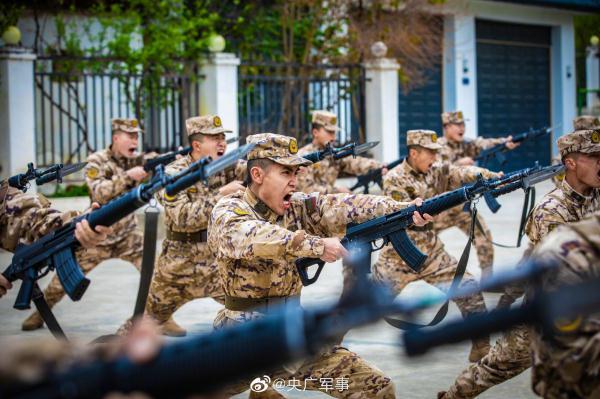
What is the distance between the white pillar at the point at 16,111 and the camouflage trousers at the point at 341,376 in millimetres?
10523

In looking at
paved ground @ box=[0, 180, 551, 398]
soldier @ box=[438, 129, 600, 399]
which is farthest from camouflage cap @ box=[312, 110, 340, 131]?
soldier @ box=[438, 129, 600, 399]

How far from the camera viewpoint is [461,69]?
24031 millimetres

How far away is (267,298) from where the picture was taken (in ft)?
16.7

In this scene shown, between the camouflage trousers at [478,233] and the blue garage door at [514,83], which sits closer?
the camouflage trousers at [478,233]

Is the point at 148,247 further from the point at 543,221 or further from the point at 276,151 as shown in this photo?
the point at 543,221

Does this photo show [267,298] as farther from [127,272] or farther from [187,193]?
[127,272]

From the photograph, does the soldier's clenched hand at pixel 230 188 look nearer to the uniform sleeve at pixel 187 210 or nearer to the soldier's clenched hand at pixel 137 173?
the uniform sleeve at pixel 187 210

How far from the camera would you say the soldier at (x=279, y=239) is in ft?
15.6

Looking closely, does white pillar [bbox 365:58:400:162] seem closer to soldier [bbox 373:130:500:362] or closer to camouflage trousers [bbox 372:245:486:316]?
soldier [bbox 373:130:500:362]

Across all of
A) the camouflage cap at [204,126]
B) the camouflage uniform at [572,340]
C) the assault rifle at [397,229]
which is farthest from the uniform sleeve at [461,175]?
the camouflage uniform at [572,340]

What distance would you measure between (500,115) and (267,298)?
846 inches

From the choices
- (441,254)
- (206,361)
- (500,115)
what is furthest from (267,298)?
(500,115)

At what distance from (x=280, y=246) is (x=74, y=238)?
4.16 feet

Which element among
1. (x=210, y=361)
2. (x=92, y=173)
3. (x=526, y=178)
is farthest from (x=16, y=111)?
(x=210, y=361)
